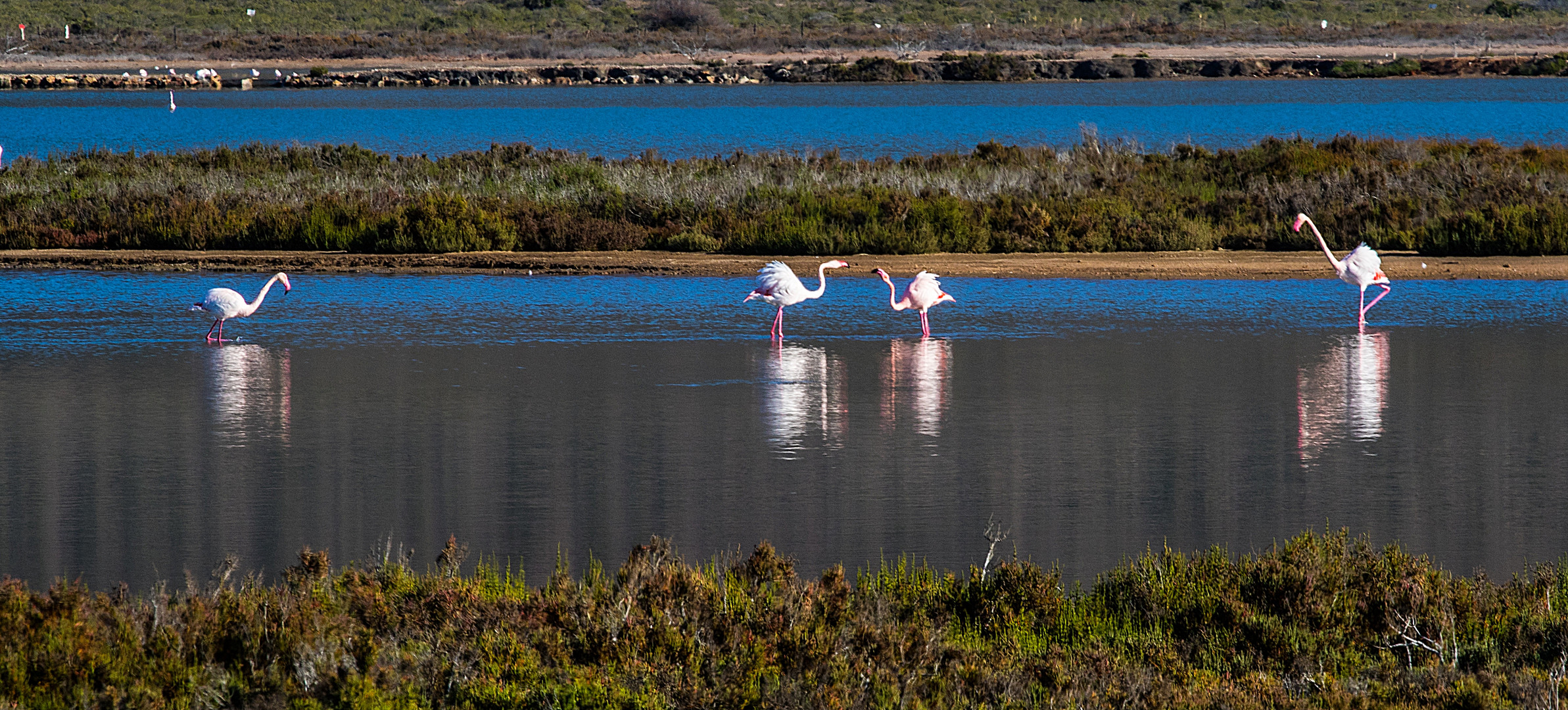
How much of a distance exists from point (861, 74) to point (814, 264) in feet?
214

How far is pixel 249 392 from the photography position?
11.5m

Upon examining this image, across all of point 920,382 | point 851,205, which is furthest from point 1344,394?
point 851,205

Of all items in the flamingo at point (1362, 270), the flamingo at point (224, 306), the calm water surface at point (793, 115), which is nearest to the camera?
the flamingo at point (224, 306)

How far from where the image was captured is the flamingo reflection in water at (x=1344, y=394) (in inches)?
390

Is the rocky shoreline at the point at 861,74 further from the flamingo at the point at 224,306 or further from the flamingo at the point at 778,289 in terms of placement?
the flamingo at the point at 224,306

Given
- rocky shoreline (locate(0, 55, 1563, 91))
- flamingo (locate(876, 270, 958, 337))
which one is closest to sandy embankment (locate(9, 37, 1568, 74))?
rocky shoreline (locate(0, 55, 1563, 91))

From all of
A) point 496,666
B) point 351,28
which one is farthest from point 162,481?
point 351,28

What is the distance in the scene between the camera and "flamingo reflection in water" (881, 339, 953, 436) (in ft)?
34.6

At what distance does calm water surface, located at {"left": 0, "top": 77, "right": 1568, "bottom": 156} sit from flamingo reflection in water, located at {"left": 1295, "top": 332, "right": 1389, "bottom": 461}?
76.4 feet

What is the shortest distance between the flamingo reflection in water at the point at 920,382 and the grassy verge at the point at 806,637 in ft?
11.6

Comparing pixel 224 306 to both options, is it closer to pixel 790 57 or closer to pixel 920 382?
pixel 920 382

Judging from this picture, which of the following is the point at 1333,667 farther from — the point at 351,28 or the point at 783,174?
the point at 351,28

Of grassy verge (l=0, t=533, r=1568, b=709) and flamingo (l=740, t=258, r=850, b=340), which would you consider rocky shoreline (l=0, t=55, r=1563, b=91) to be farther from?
grassy verge (l=0, t=533, r=1568, b=709)

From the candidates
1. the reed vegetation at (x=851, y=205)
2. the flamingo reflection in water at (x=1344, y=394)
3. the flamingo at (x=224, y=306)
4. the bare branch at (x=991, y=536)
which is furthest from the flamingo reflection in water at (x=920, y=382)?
the reed vegetation at (x=851, y=205)
